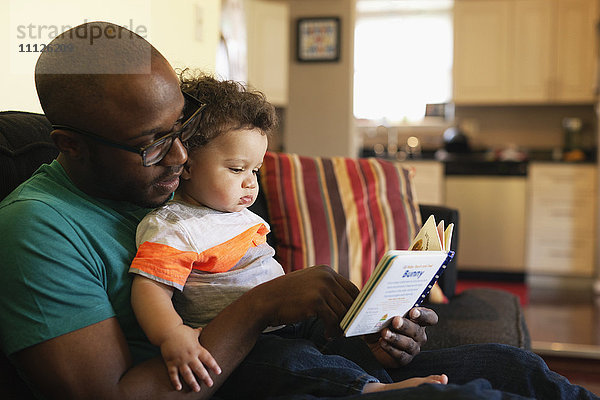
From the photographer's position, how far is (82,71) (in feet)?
2.93

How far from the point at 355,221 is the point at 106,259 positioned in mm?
1111

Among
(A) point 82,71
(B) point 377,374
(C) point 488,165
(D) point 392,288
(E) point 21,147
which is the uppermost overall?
(A) point 82,71

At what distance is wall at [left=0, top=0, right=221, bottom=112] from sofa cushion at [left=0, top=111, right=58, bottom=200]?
0.22 m

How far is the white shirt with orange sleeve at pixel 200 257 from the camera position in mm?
984

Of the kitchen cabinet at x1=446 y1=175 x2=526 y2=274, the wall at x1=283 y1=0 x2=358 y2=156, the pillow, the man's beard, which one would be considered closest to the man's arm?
the man's beard

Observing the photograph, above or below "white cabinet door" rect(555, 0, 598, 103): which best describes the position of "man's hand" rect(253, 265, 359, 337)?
below

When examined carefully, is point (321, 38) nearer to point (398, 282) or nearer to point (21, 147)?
point (21, 147)

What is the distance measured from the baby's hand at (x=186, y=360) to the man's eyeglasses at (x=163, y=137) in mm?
281

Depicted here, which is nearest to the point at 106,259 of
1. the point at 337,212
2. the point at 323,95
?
the point at 337,212

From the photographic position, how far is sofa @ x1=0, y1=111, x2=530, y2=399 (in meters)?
1.86

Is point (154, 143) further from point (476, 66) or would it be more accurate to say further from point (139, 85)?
point (476, 66)

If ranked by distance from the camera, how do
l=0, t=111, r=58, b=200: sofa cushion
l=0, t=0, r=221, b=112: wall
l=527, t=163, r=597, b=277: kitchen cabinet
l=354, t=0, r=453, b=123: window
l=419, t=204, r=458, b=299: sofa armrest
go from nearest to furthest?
l=0, t=111, r=58, b=200: sofa cushion → l=0, t=0, r=221, b=112: wall → l=419, t=204, r=458, b=299: sofa armrest → l=527, t=163, r=597, b=277: kitchen cabinet → l=354, t=0, r=453, b=123: window

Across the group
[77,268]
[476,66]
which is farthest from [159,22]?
[476,66]

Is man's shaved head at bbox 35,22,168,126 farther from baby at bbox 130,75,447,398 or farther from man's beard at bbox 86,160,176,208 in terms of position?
baby at bbox 130,75,447,398
